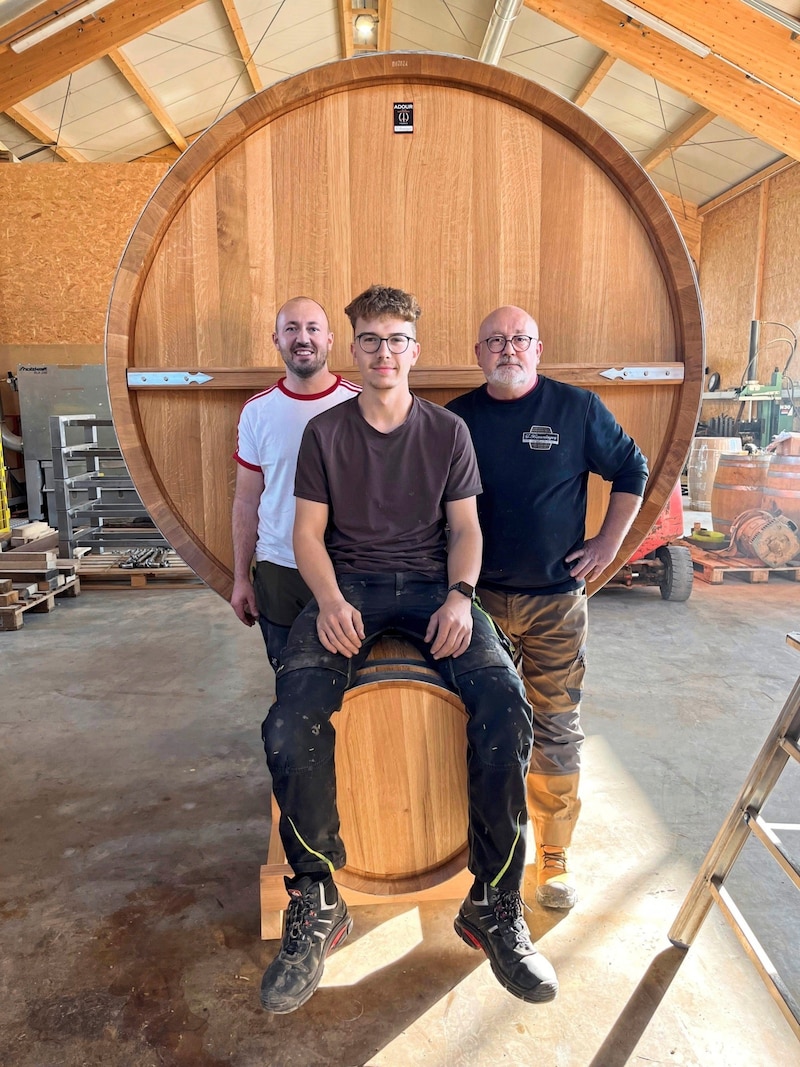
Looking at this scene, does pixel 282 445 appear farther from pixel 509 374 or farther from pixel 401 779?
pixel 401 779

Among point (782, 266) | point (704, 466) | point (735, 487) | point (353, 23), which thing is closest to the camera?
point (735, 487)

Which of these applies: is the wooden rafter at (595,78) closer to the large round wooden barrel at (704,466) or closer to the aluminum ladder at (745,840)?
the large round wooden barrel at (704,466)

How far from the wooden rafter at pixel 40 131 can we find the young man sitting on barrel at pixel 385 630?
404 inches

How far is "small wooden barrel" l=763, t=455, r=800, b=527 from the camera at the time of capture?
6991 mm

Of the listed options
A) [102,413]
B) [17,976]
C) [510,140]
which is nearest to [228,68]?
[102,413]

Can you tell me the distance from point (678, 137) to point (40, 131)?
909cm

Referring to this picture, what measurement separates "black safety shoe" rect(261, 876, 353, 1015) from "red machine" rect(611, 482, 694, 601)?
4.61m

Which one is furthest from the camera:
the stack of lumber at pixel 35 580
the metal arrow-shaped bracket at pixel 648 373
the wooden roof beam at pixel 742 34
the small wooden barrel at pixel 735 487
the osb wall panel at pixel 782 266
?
the osb wall panel at pixel 782 266

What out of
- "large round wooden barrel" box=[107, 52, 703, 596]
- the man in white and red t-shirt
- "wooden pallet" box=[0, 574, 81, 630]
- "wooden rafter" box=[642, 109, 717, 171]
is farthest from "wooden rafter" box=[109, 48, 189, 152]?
the man in white and red t-shirt

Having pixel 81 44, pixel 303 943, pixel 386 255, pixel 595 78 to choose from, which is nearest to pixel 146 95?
pixel 81 44

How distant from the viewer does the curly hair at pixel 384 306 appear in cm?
223

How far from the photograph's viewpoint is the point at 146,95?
34.3 ft

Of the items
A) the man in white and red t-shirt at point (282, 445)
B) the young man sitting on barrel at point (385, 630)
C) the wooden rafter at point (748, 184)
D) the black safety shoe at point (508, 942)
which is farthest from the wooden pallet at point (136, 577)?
the wooden rafter at point (748, 184)

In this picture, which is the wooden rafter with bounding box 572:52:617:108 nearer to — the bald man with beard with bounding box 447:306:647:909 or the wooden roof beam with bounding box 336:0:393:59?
the wooden roof beam with bounding box 336:0:393:59
